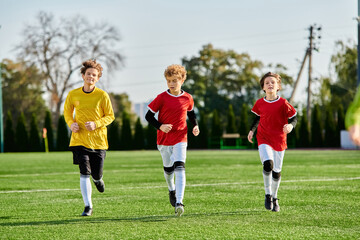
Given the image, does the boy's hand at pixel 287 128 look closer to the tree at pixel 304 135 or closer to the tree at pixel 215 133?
the tree at pixel 304 135

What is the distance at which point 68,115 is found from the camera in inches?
280

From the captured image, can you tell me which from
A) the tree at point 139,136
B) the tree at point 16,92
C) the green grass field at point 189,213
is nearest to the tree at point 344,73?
the tree at point 139,136

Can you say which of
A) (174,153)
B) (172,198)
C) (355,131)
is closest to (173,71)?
(174,153)

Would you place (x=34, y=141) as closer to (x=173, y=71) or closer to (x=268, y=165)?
(x=173, y=71)

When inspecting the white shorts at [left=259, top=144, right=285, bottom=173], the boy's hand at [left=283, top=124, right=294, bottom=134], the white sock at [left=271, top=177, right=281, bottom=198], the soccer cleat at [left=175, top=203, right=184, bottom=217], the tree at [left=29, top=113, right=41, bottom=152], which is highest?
the boy's hand at [left=283, top=124, right=294, bottom=134]

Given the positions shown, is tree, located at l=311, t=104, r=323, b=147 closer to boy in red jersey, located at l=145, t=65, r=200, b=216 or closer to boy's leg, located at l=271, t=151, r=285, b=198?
boy's leg, located at l=271, t=151, r=285, b=198

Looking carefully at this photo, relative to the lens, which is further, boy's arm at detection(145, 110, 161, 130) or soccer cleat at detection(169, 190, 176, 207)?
soccer cleat at detection(169, 190, 176, 207)

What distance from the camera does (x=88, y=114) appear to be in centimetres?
704

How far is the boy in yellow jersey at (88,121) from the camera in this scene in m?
6.96

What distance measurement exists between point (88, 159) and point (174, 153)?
111cm

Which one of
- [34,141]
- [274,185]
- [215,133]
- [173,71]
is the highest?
[173,71]

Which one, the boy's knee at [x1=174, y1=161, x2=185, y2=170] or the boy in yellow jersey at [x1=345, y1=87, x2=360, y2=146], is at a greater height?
the boy in yellow jersey at [x1=345, y1=87, x2=360, y2=146]

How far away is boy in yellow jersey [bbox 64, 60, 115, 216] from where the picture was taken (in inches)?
274

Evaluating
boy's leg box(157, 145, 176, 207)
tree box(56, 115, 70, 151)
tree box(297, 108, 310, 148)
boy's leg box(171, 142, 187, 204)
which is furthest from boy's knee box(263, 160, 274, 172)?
tree box(297, 108, 310, 148)
